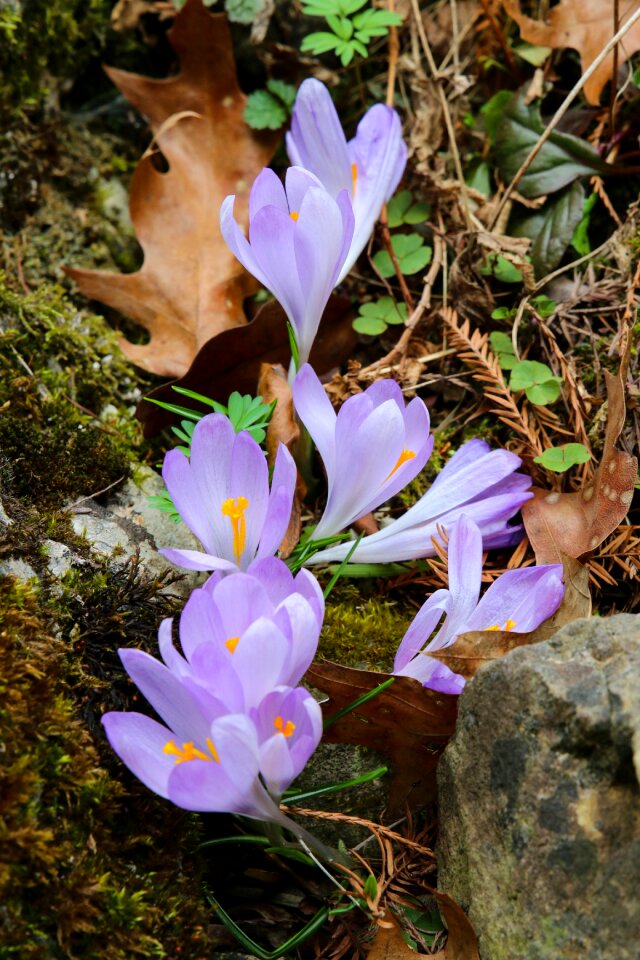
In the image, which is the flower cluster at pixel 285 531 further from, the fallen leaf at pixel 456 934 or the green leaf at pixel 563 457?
the fallen leaf at pixel 456 934

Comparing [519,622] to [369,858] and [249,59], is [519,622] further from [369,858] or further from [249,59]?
[249,59]

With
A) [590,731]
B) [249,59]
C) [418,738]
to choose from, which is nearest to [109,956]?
[418,738]

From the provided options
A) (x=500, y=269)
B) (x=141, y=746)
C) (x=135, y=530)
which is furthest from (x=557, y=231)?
(x=141, y=746)

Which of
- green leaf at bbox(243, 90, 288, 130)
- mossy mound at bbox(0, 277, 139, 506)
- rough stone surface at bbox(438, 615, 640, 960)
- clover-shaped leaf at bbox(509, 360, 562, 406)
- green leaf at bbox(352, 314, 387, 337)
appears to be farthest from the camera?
green leaf at bbox(243, 90, 288, 130)

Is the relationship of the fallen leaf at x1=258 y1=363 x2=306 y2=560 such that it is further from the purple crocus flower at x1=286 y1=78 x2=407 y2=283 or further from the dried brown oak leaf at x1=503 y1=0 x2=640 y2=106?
the dried brown oak leaf at x1=503 y1=0 x2=640 y2=106

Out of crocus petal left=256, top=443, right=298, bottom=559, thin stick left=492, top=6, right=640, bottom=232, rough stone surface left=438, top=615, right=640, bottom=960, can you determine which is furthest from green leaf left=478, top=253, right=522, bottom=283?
rough stone surface left=438, top=615, right=640, bottom=960

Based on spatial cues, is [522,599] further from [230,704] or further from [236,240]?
[236,240]
